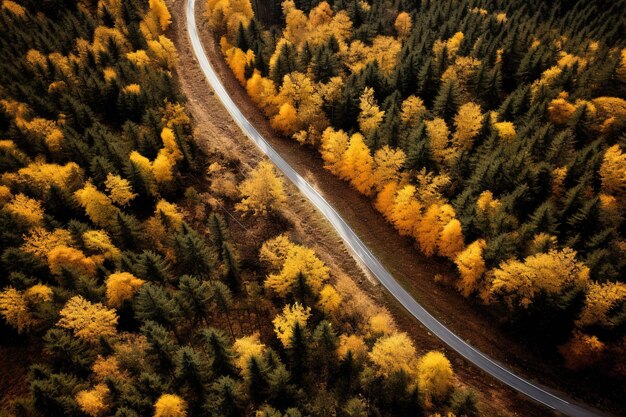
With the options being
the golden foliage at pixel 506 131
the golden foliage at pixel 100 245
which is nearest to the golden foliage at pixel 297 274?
the golden foliage at pixel 100 245

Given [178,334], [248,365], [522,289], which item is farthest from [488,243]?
[178,334]

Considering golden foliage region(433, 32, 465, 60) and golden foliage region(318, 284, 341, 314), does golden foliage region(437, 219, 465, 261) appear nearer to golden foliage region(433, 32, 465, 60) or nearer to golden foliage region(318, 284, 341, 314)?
golden foliage region(318, 284, 341, 314)

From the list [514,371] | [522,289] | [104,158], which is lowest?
[514,371]

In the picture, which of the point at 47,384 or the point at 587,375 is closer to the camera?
the point at 47,384

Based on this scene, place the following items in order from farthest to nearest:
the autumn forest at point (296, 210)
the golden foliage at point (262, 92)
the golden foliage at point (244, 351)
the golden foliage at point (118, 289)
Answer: the golden foliage at point (262, 92) → the golden foliage at point (118, 289) → the autumn forest at point (296, 210) → the golden foliage at point (244, 351)

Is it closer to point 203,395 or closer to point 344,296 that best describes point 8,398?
point 203,395

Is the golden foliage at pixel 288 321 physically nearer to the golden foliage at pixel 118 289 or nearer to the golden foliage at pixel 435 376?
the golden foliage at pixel 435 376
